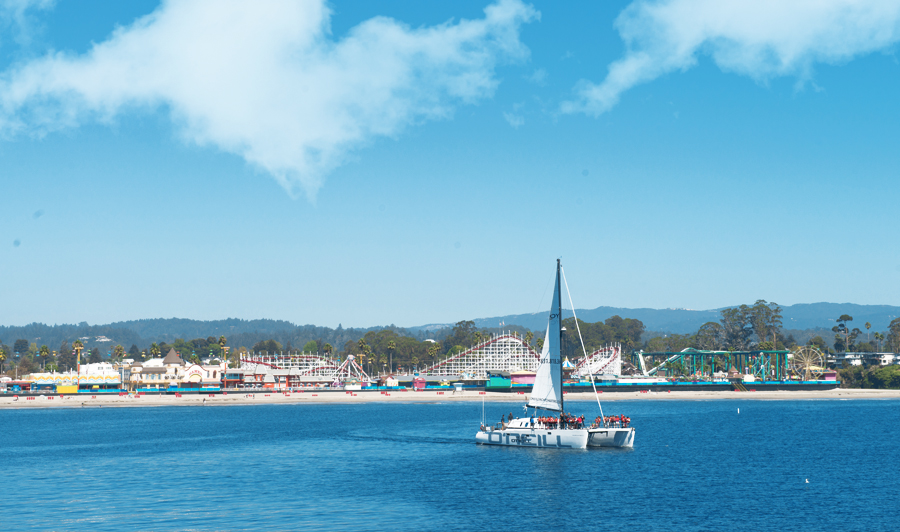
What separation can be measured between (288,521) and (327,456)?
27564 millimetres

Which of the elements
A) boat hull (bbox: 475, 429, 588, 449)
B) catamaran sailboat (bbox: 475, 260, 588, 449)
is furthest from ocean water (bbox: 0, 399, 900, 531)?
catamaran sailboat (bbox: 475, 260, 588, 449)

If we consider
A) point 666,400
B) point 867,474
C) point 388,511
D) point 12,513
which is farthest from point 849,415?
point 12,513

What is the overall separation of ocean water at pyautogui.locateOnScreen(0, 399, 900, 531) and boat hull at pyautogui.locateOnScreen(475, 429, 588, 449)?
3.66 feet

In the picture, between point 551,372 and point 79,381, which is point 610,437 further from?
point 79,381

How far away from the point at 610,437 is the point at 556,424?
4.79m

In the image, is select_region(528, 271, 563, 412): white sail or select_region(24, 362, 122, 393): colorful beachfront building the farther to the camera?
select_region(24, 362, 122, 393): colorful beachfront building

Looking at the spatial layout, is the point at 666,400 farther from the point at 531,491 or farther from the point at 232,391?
the point at 531,491

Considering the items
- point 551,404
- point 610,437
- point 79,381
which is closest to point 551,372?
point 551,404

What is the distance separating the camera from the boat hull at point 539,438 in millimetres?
68188

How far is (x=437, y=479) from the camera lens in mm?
56125

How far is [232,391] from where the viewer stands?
628ft

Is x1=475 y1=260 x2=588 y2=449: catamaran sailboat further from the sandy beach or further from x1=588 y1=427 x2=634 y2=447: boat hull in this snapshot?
the sandy beach

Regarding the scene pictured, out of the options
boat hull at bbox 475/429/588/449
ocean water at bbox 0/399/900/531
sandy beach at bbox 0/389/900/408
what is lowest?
sandy beach at bbox 0/389/900/408

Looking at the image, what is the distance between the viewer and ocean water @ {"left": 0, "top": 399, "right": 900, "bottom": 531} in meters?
43.3
